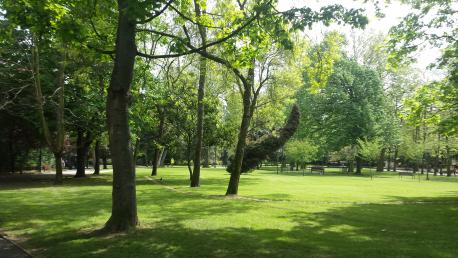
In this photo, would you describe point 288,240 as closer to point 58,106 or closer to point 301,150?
point 58,106

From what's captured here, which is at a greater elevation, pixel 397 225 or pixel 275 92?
pixel 275 92

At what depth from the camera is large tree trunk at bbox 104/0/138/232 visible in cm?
867

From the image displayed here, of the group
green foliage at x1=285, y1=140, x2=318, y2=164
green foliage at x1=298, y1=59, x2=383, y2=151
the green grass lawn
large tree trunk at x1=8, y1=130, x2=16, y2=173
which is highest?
green foliage at x1=298, y1=59, x2=383, y2=151

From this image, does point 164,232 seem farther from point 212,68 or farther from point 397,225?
point 212,68

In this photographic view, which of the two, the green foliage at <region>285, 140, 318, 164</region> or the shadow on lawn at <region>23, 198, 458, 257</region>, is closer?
the shadow on lawn at <region>23, 198, 458, 257</region>

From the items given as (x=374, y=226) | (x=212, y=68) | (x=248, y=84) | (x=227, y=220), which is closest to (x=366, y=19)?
(x=374, y=226)

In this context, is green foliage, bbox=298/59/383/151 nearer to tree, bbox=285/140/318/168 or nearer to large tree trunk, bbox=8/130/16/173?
Answer: tree, bbox=285/140/318/168

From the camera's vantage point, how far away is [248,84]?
16984 millimetres

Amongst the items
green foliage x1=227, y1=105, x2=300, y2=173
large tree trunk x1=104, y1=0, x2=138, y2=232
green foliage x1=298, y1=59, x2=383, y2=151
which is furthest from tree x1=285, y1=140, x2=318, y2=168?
large tree trunk x1=104, y1=0, x2=138, y2=232

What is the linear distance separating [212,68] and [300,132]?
32945 millimetres

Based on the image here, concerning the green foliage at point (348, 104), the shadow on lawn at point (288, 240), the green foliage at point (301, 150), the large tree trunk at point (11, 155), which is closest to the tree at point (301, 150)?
the green foliage at point (301, 150)

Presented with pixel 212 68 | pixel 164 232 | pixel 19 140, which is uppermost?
pixel 212 68

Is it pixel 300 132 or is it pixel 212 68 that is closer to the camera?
pixel 212 68

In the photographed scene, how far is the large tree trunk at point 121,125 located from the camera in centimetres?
867
